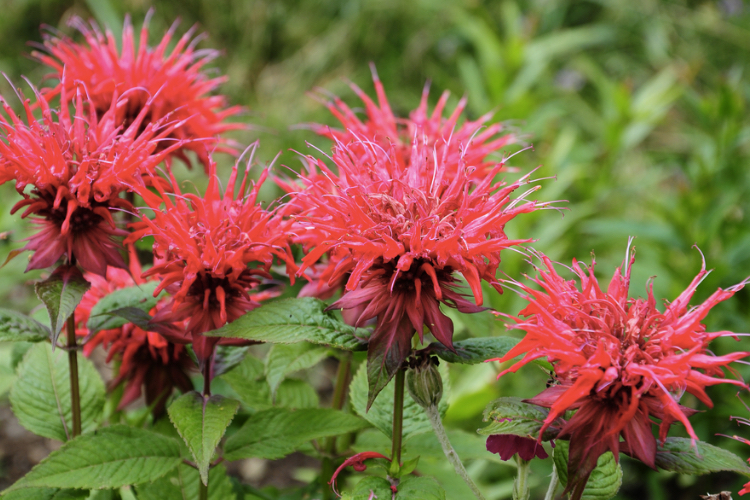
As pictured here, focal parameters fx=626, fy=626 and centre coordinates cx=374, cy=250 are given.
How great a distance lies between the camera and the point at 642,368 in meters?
0.66

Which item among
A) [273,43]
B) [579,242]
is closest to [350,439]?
[579,242]

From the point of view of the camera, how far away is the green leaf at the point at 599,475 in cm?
79

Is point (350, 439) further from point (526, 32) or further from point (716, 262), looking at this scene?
point (526, 32)

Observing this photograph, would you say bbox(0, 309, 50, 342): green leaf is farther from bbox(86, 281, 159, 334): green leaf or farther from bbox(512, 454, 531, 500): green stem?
bbox(512, 454, 531, 500): green stem

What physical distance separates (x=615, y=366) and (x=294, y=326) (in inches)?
14.9

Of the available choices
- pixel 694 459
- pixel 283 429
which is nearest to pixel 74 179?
pixel 283 429

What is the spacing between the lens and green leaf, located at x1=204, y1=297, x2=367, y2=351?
75cm

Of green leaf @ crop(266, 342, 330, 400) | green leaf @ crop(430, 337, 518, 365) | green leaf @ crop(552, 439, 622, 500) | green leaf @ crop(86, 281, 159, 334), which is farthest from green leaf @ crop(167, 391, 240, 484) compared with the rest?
green leaf @ crop(552, 439, 622, 500)

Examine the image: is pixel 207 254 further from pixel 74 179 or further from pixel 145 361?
pixel 145 361

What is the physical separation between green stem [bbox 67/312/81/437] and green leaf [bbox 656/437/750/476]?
0.84 m

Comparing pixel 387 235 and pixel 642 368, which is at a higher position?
pixel 387 235

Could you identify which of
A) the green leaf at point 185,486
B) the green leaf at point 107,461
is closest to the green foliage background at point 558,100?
the green leaf at point 107,461

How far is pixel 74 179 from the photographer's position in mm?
866

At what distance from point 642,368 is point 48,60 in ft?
3.75
